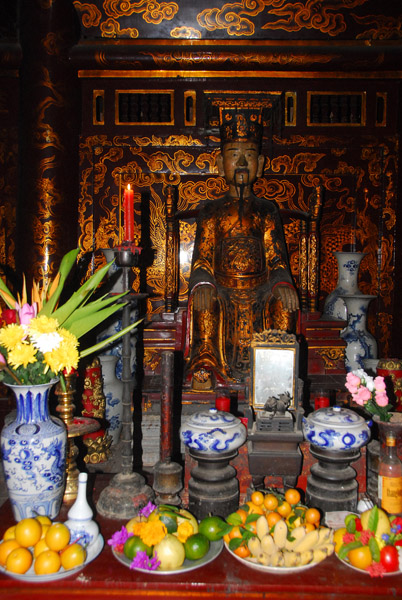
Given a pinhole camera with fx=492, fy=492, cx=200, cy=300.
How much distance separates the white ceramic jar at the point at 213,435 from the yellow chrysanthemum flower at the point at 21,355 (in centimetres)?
61

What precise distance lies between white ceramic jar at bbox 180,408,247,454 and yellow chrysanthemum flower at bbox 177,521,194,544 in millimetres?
298

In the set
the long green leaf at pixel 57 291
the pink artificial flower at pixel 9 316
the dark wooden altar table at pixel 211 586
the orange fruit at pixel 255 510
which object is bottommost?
the dark wooden altar table at pixel 211 586

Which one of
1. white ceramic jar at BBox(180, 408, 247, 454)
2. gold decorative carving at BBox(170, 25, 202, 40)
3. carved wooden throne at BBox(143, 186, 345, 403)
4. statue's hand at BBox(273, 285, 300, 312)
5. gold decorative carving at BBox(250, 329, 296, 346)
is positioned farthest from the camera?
gold decorative carving at BBox(170, 25, 202, 40)

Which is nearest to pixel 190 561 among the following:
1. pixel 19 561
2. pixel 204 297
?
pixel 19 561

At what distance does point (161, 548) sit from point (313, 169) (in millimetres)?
3830

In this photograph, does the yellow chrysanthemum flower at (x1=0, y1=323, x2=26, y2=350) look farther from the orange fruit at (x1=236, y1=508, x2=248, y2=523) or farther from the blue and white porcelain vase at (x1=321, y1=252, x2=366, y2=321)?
the blue and white porcelain vase at (x1=321, y1=252, x2=366, y2=321)

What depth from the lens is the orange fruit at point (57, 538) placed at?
1.38 meters

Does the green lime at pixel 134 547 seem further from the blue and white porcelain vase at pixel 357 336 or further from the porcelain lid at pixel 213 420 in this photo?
the blue and white porcelain vase at pixel 357 336

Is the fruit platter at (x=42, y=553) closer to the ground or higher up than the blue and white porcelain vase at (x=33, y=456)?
closer to the ground

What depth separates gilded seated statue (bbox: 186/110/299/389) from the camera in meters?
3.62

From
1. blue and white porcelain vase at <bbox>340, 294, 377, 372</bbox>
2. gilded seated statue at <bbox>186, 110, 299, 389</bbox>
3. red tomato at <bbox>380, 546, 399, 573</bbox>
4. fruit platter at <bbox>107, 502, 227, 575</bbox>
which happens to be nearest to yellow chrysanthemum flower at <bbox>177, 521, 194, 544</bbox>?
fruit platter at <bbox>107, 502, 227, 575</bbox>

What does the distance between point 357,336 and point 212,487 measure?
256 cm

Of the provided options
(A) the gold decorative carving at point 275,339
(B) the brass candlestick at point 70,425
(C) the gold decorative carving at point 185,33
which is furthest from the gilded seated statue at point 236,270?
(B) the brass candlestick at point 70,425

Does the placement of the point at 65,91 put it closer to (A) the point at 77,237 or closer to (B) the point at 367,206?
(A) the point at 77,237
